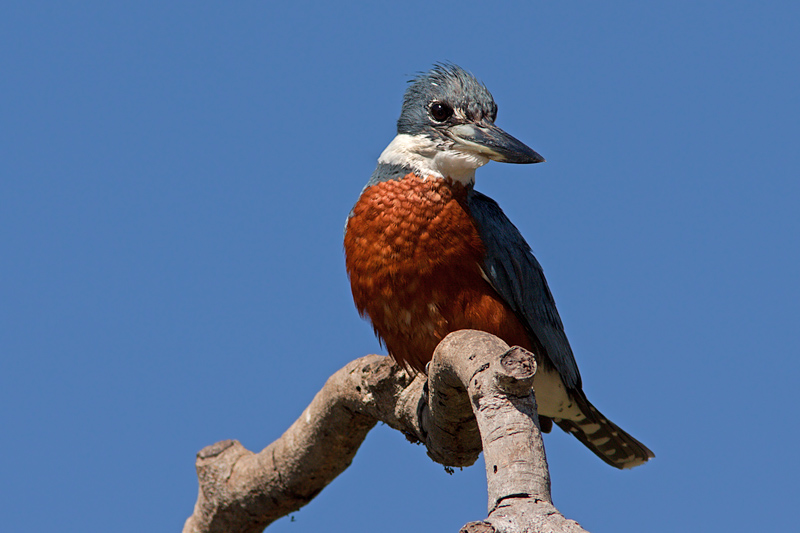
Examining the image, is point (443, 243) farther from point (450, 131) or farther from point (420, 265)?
point (450, 131)

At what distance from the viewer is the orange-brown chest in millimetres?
5012

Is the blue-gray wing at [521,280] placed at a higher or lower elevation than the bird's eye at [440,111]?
lower

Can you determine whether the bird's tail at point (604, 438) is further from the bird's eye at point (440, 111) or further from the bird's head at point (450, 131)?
the bird's eye at point (440, 111)

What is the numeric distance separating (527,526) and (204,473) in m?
4.22

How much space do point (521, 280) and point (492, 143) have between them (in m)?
0.90

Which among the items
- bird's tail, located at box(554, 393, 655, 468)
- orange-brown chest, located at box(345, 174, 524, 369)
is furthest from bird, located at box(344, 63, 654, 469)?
bird's tail, located at box(554, 393, 655, 468)

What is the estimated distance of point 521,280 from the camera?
17.7ft

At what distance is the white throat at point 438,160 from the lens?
5168 millimetres

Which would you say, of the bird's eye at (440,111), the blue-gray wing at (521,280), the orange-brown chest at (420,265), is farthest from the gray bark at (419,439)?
the bird's eye at (440,111)

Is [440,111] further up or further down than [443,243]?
further up

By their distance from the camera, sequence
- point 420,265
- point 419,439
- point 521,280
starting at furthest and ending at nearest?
point 419,439, point 521,280, point 420,265

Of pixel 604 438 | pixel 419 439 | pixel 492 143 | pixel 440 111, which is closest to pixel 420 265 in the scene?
pixel 492 143

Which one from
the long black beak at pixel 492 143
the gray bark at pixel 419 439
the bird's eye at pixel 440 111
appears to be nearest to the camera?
the gray bark at pixel 419 439

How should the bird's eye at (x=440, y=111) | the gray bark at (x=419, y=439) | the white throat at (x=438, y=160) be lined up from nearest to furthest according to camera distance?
1. the gray bark at (x=419, y=439)
2. the white throat at (x=438, y=160)
3. the bird's eye at (x=440, y=111)
